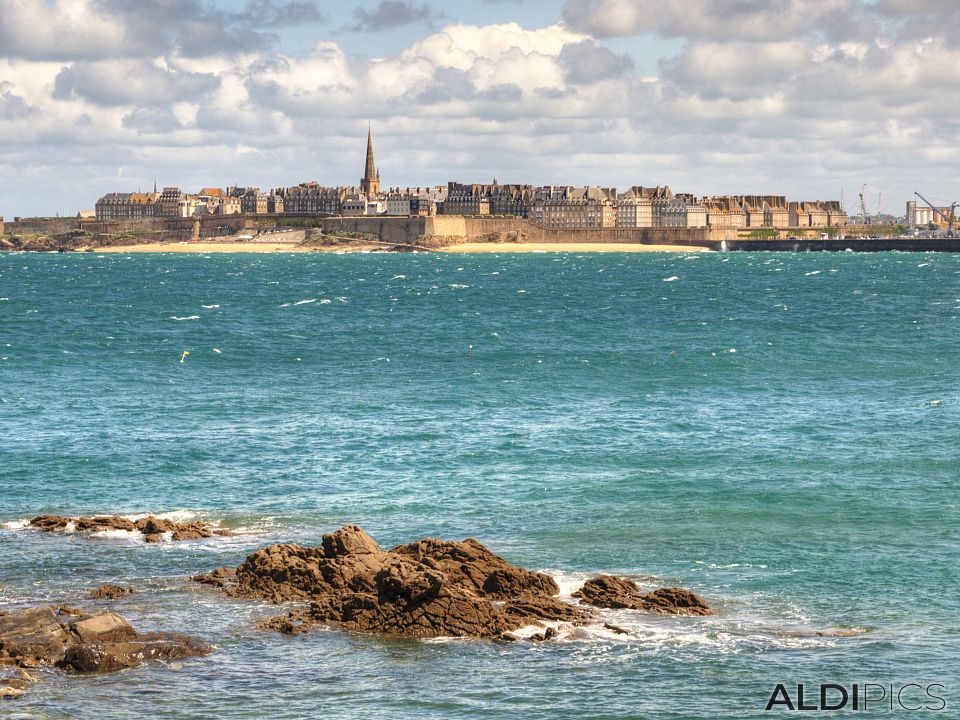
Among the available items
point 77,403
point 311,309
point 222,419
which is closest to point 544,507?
point 222,419

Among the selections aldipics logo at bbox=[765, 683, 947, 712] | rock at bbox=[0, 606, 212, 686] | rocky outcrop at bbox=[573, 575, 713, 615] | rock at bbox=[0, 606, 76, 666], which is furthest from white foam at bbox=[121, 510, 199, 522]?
aldipics logo at bbox=[765, 683, 947, 712]

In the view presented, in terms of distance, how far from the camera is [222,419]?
43.9 m

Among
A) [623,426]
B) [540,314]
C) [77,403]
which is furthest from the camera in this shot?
[540,314]

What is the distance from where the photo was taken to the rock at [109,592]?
23016 mm

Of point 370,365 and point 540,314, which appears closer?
point 370,365

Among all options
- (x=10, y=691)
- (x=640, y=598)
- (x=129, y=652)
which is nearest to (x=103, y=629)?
(x=129, y=652)

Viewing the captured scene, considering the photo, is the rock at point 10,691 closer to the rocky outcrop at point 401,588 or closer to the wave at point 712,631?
the rocky outcrop at point 401,588

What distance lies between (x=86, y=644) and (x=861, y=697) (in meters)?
10.9

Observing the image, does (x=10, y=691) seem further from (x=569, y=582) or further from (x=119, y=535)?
(x=119, y=535)

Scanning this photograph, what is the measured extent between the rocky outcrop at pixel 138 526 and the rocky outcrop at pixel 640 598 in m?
8.93

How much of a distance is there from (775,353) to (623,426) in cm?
2318

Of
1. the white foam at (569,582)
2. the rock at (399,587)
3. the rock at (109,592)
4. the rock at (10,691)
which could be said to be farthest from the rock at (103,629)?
the white foam at (569,582)

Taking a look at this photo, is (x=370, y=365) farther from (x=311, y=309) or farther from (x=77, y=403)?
(x=311, y=309)

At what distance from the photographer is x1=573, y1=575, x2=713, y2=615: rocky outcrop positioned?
22.5 m
